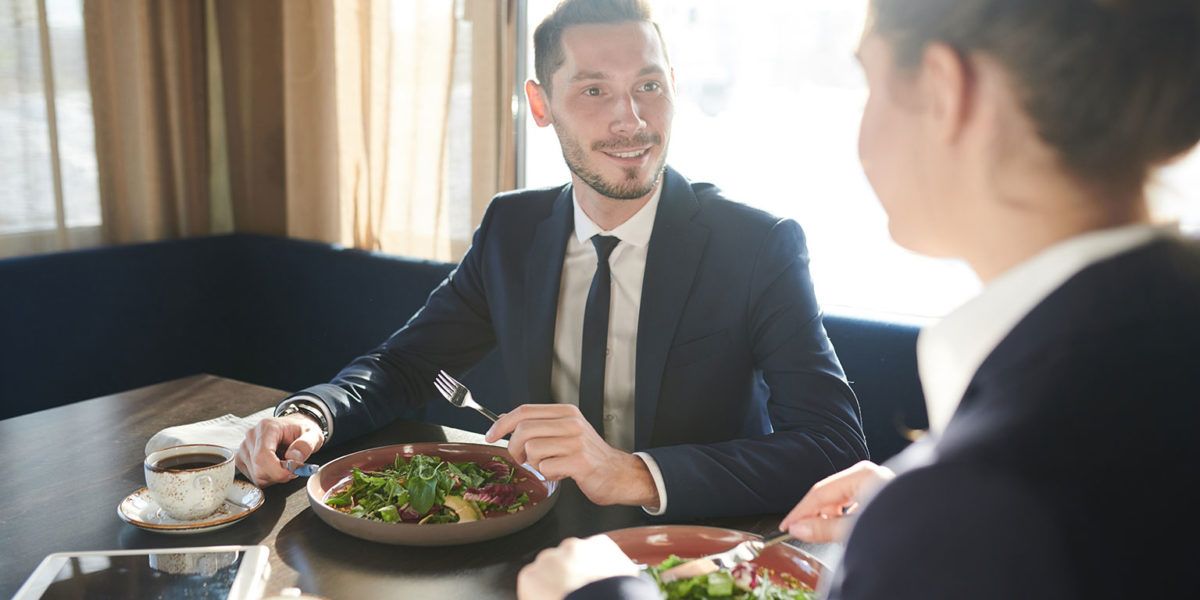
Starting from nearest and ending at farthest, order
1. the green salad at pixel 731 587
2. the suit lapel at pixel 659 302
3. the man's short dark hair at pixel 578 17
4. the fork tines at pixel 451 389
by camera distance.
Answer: the green salad at pixel 731 587 < the fork tines at pixel 451 389 < the suit lapel at pixel 659 302 < the man's short dark hair at pixel 578 17

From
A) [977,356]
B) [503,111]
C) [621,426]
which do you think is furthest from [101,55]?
[977,356]

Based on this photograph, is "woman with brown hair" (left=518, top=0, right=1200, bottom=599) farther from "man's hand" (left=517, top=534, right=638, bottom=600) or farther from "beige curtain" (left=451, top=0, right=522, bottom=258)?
"beige curtain" (left=451, top=0, right=522, bottom=258)

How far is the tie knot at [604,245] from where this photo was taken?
1836 millimetres

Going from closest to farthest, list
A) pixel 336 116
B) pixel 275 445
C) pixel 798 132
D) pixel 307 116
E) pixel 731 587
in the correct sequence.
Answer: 1. pixel 731 587
2. pixel 275 445
3. pixel 798 132
4. pixel 336 116
5. pixel 307 116

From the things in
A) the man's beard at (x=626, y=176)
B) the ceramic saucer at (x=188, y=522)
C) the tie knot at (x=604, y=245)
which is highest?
the man's beard at (x=626, y=176)

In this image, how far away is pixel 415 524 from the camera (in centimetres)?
122

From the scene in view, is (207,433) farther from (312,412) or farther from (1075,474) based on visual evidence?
(1075,474)

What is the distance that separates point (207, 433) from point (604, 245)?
75 cm

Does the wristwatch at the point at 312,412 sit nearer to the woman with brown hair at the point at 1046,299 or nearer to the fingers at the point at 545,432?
the fingers at the point at 545,432

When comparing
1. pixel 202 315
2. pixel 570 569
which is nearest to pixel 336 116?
pixel 202 315

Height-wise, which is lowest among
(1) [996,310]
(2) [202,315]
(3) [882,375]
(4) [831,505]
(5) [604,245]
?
(2) [202,315]

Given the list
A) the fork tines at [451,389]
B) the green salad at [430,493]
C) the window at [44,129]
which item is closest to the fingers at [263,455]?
the green salad at [430,493]

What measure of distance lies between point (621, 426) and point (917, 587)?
1281mm

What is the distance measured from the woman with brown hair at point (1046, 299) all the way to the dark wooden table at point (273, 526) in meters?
0.60
